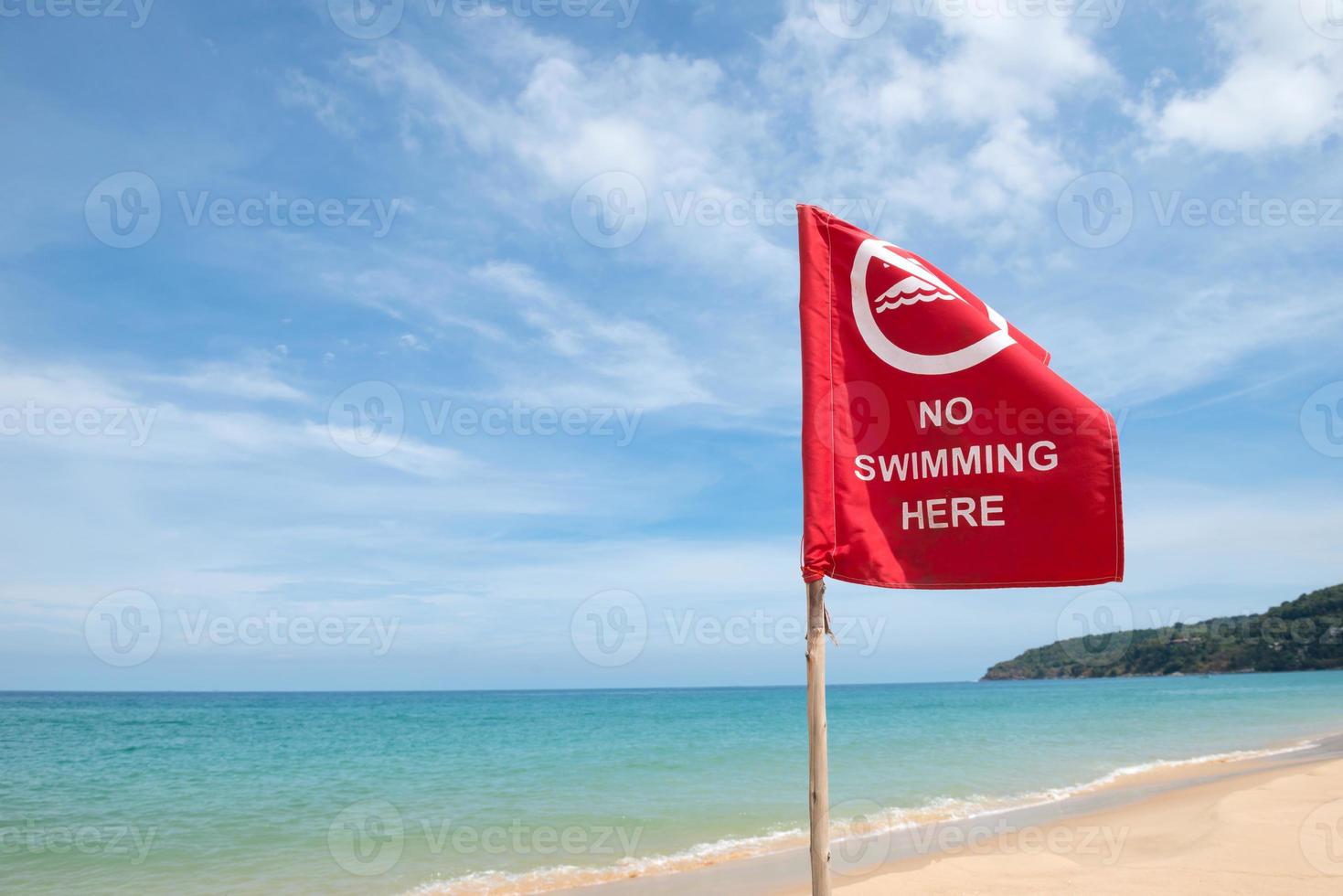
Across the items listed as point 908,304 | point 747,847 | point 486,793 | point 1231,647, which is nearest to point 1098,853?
point 747,847

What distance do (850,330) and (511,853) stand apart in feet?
31.1

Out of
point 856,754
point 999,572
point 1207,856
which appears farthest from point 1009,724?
point 999,572

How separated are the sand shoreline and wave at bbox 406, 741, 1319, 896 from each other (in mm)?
266

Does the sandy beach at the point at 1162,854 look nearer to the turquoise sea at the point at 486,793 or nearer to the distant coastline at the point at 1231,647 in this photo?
the turquoise sea at the point at 486,793

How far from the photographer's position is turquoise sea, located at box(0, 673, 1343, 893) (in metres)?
10.1

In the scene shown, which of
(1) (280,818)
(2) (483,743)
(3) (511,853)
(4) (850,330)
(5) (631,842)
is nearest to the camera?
(4) (850,330)

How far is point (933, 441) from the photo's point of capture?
10.3ft

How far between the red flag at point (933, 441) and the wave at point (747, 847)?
755 cm

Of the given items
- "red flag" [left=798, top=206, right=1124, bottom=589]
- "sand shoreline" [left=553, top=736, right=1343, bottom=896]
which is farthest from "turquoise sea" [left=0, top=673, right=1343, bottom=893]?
"red flag" [left=798, top=206, right=1124, bottom=589]

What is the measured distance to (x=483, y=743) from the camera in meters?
28.7

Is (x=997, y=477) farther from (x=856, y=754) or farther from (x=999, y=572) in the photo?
(x=856, y=754)

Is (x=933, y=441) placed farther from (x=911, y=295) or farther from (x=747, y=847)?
(x=747, y=847)

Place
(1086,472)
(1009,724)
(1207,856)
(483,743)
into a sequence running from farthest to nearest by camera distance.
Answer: (1009,724), (483,743), (1207,856), (1086,472)

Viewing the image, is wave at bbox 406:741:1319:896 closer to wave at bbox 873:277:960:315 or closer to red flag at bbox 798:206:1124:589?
red flag at bbox 798:206:1124:589
